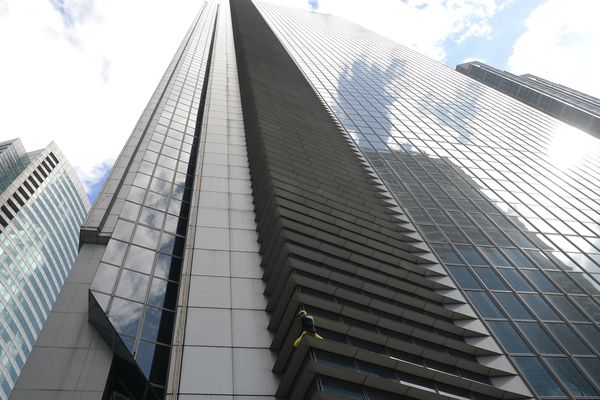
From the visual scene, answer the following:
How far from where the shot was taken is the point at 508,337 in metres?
16.5

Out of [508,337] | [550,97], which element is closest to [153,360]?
[508,337]

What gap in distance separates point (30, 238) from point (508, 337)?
102153mm

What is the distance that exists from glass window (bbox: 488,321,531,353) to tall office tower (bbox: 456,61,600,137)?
104222mm

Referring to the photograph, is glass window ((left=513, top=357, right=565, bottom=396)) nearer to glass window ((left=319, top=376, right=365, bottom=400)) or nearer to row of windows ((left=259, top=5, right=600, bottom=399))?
row of windows ((left=259, top=5, right=600, bottom=399))

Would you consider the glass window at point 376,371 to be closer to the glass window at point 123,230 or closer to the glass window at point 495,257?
the glass window at point 123,230

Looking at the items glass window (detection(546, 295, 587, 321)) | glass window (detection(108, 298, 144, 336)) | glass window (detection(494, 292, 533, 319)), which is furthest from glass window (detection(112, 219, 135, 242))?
Answer: glass window (detection(546, 295, 587, 321))

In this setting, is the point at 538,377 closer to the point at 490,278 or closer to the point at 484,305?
the point at 484,305

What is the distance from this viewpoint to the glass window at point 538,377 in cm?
1426

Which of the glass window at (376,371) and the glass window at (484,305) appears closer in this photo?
the glass window at (376,371)

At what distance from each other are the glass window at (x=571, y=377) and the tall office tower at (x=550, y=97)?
104782 mm

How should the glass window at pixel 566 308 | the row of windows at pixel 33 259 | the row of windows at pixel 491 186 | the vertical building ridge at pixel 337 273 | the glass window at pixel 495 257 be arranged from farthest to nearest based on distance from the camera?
the row of windows at pixel 33 259, the glass window at pixel 495 257, the row of windows at pixel 491 186, the glass window at pixel 566 308, the vertical building ridge at pixel 337 273

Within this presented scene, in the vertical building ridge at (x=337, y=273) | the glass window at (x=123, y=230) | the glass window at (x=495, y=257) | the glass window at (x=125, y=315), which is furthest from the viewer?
the glass window at (x=495, y=257)

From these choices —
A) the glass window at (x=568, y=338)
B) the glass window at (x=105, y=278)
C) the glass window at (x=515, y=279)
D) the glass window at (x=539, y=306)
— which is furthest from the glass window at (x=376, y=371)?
the glass window at (x=515, y=279)

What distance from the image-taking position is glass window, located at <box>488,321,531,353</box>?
1598cm
